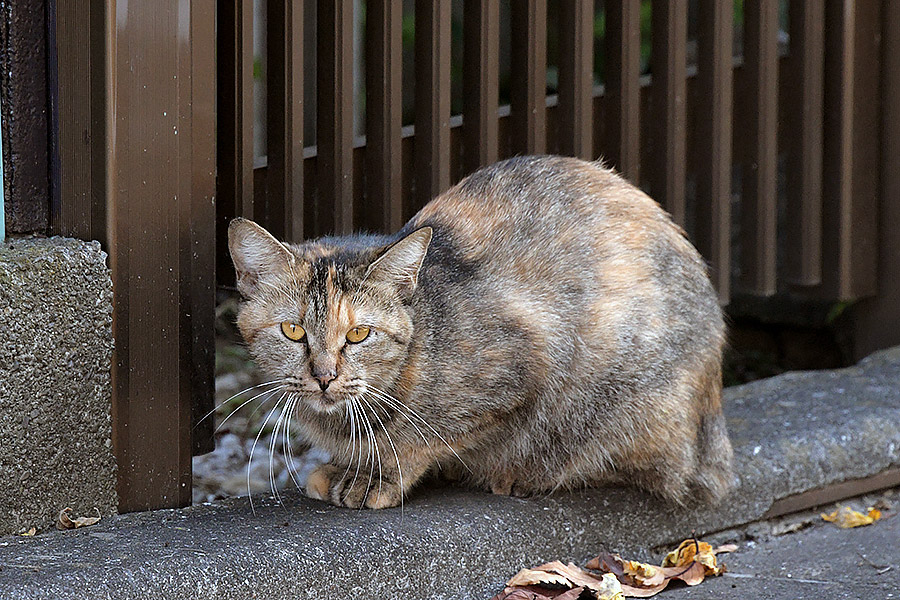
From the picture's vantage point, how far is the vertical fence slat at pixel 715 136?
14.2 ft

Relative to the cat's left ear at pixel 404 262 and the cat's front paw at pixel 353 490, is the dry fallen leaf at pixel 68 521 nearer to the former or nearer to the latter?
the cat's front paw at pixel 353 490

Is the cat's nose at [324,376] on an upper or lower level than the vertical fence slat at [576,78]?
lower

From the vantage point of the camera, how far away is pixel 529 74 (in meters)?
3.89

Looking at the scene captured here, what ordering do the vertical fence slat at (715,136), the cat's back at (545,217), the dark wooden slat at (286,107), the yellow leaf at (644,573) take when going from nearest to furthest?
the yellow leaf at (644,573), the cat's back at (545,217), the dark wooden slat at (286,107), the vertical fence slat at (715,136)

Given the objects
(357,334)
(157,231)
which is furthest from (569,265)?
(157,231)

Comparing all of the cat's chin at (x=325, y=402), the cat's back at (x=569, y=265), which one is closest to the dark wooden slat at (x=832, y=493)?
the cat's back at (x=569, y=265)

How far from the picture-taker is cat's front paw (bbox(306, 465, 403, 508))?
3004mm

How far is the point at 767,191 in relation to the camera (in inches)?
180

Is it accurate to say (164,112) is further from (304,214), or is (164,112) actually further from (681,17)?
(681,17)

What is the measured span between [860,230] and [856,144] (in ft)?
1.24

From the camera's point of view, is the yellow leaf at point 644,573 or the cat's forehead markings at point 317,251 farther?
the yellow leaf at point 644,573

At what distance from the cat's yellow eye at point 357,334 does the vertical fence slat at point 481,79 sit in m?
1.22

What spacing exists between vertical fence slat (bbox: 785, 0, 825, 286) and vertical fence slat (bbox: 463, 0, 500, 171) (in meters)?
1.56

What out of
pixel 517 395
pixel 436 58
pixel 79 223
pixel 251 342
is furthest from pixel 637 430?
pixel 79 223
